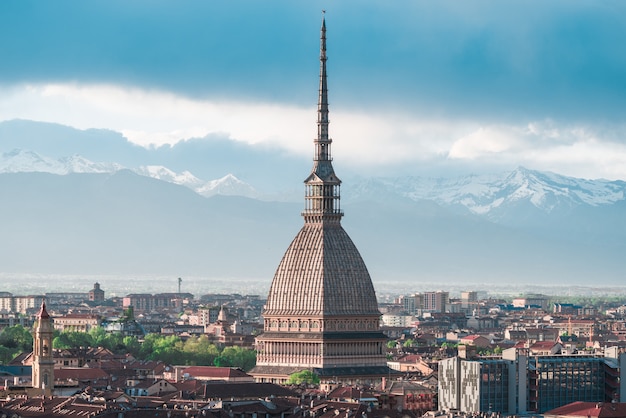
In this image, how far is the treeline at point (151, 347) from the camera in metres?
137

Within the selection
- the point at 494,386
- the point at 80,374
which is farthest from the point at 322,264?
the point at 494,386

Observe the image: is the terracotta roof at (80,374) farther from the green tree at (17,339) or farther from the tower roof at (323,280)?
the green tree at (17,339)

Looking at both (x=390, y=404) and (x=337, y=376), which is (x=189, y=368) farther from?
(x=390, y=404)

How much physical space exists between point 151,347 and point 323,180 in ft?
118

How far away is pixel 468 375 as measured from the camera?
85.0 metres

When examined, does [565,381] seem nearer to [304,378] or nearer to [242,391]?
[242,391]


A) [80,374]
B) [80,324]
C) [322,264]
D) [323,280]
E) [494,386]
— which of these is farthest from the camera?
[80,324]

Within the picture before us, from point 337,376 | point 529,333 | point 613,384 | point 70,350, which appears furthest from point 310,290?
point 529,333

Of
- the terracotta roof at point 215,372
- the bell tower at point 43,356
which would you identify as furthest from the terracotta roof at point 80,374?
the bell tower at point 43,356

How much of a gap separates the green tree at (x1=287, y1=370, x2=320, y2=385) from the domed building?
1.16 m

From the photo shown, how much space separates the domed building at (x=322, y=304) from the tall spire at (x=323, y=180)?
0.18 ft

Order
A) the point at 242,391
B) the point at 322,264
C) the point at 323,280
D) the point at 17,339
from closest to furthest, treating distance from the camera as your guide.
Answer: the point at 242,391
the point at 323,280
the point at 322,264
the point at 17,339

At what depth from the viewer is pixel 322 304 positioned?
118 m

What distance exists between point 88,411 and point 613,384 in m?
25.3
